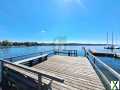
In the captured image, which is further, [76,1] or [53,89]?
[76,1]

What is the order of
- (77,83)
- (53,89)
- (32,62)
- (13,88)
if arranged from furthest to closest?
(32,62) < (13,88) < (77,83) < (53,89)

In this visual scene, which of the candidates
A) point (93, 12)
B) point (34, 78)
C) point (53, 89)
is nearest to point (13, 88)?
point (34, 78)

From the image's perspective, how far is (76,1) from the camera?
12.5 metres

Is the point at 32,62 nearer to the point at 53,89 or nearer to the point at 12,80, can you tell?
the point at 12,80

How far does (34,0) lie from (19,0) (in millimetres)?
1680

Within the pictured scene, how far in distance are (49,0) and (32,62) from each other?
6.75 meters

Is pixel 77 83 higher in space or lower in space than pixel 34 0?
lower

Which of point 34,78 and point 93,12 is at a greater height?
point 93,12

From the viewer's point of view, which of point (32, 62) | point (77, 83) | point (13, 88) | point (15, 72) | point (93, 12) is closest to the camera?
point (77, 83)

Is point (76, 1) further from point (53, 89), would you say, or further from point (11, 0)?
point (53, 89)

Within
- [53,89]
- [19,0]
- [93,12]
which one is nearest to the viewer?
[53,89]

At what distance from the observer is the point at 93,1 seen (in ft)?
42.9

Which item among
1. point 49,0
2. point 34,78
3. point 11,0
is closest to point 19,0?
point 11,0

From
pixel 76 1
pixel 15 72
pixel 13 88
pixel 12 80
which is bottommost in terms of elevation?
pixel 13 88
